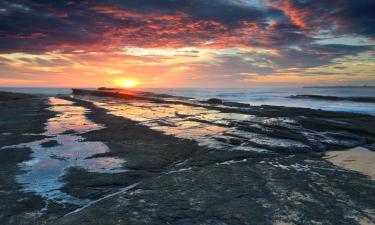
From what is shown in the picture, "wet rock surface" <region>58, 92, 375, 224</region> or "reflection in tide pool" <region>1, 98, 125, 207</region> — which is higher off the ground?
"wet rock surface" <region>58, 92, 375, 224</region>

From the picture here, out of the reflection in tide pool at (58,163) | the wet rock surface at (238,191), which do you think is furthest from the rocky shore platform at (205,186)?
the reflection in tide pool at (58,163)

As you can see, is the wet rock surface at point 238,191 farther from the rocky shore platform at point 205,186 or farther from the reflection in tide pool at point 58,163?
the reflection in tide pool at point 58,163

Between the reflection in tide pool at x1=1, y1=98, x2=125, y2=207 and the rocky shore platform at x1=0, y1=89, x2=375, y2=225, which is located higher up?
the rocky shore platform at x1=0, y1=89, x2=375, y2=225

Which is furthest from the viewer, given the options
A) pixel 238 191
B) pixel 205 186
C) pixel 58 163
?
pixel 58 163

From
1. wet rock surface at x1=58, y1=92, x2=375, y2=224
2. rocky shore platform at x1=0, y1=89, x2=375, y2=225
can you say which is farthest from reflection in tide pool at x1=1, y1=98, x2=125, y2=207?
wet rock surface at x1=58, y1=92, x2=375, y2=224

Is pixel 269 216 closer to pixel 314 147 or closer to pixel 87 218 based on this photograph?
pixel 87 218

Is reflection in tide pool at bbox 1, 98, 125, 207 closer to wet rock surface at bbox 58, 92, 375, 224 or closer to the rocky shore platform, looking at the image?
the rocky shore platform

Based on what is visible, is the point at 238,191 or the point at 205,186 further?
the point at 205,186

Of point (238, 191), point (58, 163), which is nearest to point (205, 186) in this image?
point (238, 191)

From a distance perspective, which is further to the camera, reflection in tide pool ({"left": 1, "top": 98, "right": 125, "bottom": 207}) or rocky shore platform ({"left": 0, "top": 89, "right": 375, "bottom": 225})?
reflection in tide pool ({"left": 1, "top": 98, "right": 125, "bottom": 207})

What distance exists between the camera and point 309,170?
270 inches

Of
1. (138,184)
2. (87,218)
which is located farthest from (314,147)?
(87,218)

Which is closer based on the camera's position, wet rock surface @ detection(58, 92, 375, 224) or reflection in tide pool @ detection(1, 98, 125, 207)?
wet rock surface @ detection(58, 92, 375, 224)

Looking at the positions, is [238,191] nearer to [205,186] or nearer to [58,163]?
[205,186]
